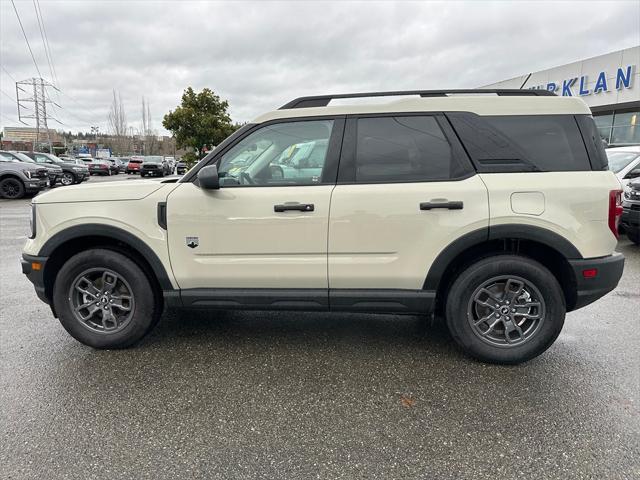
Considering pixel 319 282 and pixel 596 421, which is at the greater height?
pixel 319 282

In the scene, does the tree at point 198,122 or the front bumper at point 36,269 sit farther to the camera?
the tree at point 198,122

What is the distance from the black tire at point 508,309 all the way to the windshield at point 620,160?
23.1ft

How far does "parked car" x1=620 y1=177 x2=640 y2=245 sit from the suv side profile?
5031 millimetres

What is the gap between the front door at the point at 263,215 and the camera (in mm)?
3096

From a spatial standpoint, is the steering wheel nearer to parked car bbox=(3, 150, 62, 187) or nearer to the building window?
parked car bbox=(3, 150, 62, 187)

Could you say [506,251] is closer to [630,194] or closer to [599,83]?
[630,194]

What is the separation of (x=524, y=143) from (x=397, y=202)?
3.32ft

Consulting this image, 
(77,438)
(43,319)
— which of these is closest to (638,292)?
(77,438)

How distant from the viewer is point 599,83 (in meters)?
20.9

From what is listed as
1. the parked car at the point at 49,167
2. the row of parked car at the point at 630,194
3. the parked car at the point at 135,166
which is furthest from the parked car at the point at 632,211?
the parked car at the point at 135,166

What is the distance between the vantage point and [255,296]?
10.6 ft

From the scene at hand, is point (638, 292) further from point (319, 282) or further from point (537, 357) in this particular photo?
point (319, 282)

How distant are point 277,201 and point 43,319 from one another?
2.77m

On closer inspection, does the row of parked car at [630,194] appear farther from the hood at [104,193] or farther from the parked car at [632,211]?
the hood at [104,193]
